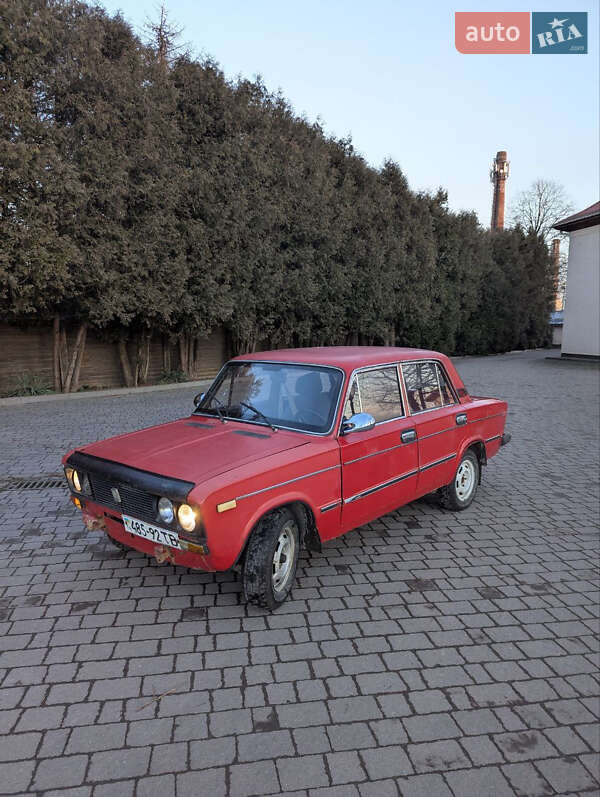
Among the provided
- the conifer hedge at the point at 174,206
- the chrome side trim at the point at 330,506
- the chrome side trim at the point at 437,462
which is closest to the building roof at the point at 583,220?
the conifer hedge at the point at 174,206

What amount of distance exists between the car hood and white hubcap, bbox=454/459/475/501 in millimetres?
2413

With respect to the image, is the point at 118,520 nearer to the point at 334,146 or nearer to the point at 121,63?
the point at 121,63

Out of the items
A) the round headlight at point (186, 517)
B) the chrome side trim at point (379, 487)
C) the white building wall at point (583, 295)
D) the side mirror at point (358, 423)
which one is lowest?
the chrome side trim at point (379, 487)

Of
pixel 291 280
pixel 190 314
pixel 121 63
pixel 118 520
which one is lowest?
pixel 118 520

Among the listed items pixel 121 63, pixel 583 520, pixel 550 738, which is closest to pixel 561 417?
pixel 583 520

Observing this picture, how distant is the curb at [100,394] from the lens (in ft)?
42.6

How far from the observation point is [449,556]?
175 inches

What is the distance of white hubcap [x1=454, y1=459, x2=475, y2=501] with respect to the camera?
216 inches

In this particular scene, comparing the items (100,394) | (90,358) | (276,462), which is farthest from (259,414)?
(90,358)

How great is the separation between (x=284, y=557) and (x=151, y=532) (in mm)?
925

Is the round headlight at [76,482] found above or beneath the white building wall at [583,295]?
beneath

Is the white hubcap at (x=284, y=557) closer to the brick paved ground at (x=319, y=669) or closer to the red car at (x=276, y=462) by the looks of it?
the red car at (x=276, y=462)

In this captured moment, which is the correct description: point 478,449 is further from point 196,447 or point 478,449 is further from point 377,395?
point 196,447

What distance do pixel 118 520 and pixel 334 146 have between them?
824 inches
